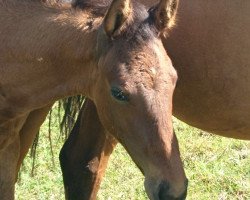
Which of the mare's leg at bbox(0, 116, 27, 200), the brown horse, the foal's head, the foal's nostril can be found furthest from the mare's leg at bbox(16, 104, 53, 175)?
the foal's nostril

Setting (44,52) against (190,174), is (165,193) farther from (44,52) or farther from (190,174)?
(190,174)

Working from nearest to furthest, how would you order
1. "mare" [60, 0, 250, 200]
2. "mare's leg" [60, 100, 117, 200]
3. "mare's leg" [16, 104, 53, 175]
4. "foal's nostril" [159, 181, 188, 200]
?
"foal's nostril" [159, 181, 188, 200] < "mare" [60, 0, 250, 200] < "mare's leg" [16, 104, 53, 175] < "mare's leg" [60, 100, 117, 200]

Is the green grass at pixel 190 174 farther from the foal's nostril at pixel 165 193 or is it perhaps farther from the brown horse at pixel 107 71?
the foal's nostril at pixel 165 193

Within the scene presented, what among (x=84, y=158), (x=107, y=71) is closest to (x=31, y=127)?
(x=84, y=158)

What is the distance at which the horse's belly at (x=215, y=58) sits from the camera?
4.25 meters

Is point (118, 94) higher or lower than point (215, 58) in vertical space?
higher

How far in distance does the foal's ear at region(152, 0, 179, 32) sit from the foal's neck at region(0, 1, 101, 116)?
1.01 feet

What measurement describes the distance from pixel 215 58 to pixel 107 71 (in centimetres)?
82

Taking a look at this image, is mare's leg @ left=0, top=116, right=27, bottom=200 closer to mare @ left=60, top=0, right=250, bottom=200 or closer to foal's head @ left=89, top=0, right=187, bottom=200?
foal's head @ left=89, top=0, right=187, bottom=200

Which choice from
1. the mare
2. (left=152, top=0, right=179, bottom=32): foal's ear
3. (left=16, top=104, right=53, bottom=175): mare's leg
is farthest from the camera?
(left=16, top=104, right=53, bottom=175): mare's leg

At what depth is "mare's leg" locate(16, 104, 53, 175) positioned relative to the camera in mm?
4500

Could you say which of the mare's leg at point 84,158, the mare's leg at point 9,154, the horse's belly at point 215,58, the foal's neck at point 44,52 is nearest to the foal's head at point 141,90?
the foal's neck at point 44,52

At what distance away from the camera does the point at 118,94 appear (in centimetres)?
367

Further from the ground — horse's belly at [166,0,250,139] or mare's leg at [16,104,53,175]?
horse's belly at [166,0,250,139]
